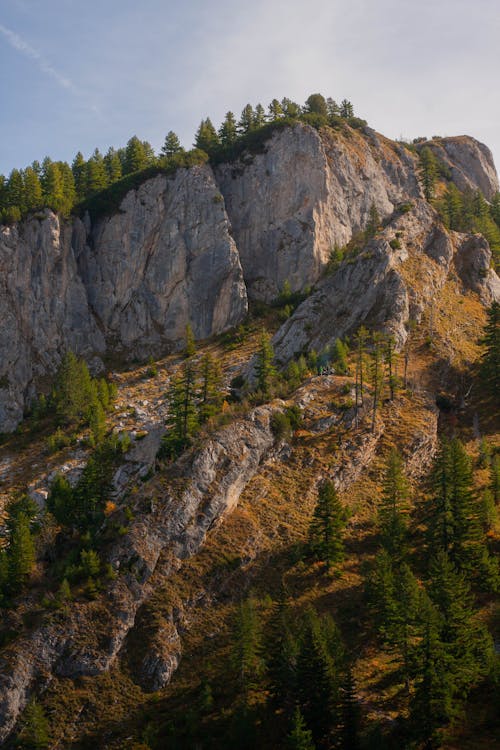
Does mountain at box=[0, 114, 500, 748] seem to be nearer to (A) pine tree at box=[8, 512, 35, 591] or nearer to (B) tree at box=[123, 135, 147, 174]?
(A) pine tree at box=[8, 512, 35, 591]

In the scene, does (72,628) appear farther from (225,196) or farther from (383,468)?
(225,196)

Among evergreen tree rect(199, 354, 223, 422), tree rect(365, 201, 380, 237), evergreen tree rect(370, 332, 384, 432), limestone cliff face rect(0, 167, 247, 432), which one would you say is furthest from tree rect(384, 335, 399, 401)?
tree rect(365, 201, 380, 237)

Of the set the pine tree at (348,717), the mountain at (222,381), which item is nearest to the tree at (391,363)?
the mountain at (222,381)

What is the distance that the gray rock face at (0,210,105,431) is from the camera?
8944 cm

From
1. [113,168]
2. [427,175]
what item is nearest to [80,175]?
[113,168]

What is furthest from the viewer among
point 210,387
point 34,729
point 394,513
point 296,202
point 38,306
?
point 296,202

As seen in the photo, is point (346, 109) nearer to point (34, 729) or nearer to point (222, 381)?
point (222, 381)

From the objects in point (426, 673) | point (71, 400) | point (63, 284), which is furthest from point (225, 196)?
point (426, 673)

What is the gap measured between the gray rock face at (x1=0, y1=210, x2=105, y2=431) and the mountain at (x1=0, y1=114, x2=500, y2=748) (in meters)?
0.29

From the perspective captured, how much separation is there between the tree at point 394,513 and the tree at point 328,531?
3471 mm

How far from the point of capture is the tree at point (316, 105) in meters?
122

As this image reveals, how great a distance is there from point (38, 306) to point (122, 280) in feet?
47.6

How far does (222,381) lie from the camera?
75438 millimetres

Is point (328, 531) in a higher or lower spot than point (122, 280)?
lower
